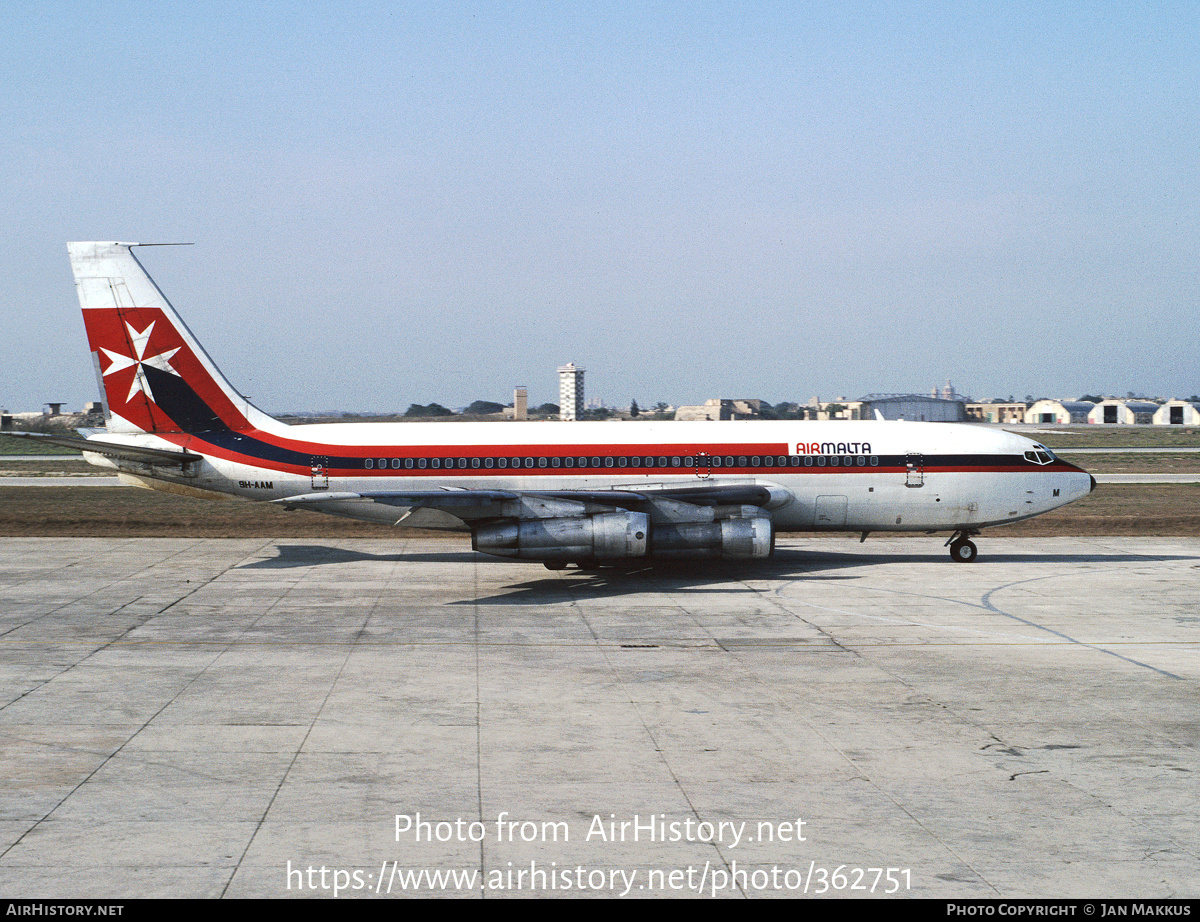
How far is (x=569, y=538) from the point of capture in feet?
81.3

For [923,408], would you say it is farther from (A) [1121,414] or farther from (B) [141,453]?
(B) [141,453]

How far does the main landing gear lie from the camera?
96.6 ft

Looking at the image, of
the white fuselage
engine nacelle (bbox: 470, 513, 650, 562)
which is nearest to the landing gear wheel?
the white fuselage

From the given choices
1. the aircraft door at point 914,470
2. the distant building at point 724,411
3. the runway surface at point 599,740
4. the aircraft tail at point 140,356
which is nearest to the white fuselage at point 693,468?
the aircraft door at point 914,470

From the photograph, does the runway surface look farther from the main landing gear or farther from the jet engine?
the main landing gear

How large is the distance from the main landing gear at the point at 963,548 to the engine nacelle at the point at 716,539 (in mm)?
7023

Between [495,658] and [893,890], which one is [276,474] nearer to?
[495,658]

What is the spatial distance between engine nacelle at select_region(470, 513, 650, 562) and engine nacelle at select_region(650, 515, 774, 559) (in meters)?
0.81

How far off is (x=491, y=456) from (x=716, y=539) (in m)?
6.77

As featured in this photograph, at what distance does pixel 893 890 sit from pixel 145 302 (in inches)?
1033

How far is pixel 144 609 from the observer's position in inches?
880

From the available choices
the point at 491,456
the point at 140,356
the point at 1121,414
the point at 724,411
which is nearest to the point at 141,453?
the point at 140,356

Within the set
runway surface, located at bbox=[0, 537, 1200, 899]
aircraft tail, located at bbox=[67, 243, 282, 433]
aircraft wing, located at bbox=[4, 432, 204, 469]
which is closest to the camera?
runway surface, located at bbox=[0, 537, 1200, 899]

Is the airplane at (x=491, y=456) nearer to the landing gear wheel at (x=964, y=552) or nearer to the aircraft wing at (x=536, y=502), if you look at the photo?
the aircraft wing at (x=536, y=502)
